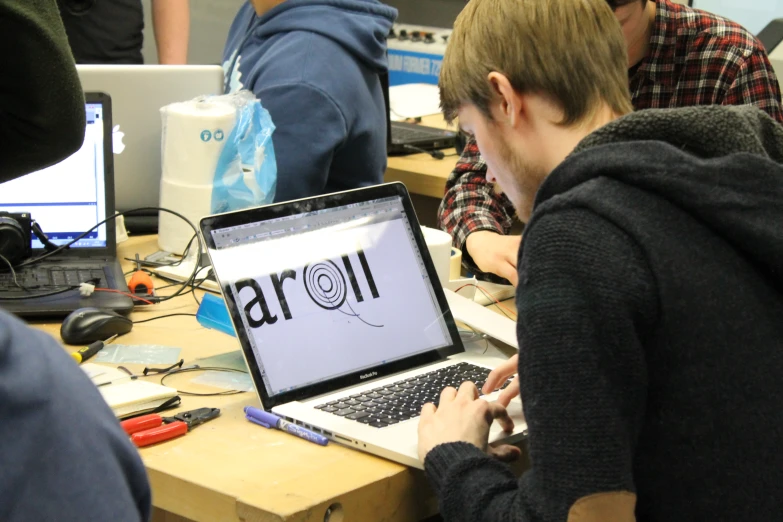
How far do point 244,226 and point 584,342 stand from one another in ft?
1.86

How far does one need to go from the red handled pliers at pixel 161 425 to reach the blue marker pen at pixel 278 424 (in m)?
0.05

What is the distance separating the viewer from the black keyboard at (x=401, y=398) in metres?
1.17

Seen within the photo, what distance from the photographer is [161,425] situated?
3.69 ft

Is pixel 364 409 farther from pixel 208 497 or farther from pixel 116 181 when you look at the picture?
pixel 116 181

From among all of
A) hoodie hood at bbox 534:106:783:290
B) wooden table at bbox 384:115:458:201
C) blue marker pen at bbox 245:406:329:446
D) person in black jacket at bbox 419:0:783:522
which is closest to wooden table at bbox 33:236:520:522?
blue marker pen at bbox 245:406:329:446

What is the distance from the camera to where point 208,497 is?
0.99 metres

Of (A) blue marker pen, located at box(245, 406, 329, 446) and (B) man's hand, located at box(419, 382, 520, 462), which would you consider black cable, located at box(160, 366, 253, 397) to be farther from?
(B) man's hand, located at box(419, 382, 520, 462)

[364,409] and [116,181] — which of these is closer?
[364,409]

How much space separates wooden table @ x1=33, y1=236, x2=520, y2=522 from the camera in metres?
0.97

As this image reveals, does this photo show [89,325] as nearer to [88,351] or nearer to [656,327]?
[88,351]

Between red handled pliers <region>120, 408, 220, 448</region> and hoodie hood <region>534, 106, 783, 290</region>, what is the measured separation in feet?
1.62

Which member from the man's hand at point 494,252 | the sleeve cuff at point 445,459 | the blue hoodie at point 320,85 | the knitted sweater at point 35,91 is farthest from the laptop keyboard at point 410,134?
the knitted sweater at point 35,91

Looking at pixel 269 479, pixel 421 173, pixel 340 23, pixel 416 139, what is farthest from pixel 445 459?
pixel 416 139

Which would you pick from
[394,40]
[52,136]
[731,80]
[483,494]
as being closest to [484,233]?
[731,80]
